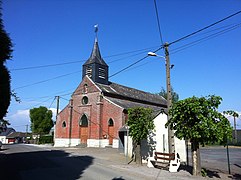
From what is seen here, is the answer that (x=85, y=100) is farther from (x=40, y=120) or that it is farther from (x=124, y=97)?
(x=40, y=120)

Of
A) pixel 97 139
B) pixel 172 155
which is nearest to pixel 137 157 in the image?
pixel 172 155

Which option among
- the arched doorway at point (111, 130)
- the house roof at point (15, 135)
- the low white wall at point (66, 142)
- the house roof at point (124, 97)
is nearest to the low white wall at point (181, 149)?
the house roof at point (124, 97)

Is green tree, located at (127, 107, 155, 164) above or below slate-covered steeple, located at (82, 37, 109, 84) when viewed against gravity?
below

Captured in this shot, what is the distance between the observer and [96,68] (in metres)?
38.8

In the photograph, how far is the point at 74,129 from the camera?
38.8 meters

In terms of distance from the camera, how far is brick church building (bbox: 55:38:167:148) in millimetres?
33781

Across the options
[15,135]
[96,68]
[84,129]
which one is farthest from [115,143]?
[15,135]

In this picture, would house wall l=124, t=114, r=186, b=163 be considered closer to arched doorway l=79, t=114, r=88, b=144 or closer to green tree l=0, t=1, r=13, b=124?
green tree l=0, t=1, r=13, b=124

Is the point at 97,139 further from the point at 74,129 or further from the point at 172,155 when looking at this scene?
the point at 172,155

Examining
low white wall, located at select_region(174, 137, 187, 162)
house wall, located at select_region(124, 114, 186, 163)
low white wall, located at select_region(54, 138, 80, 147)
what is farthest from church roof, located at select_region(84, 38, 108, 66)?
low white wall, located at select_region(174, 137, 187, 162)

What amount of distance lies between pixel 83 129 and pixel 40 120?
24.9 meters

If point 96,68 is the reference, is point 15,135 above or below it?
below

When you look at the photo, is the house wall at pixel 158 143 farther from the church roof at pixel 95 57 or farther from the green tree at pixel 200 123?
the church roof at pixel 95 57

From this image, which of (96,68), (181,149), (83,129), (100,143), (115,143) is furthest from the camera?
(96,68)
